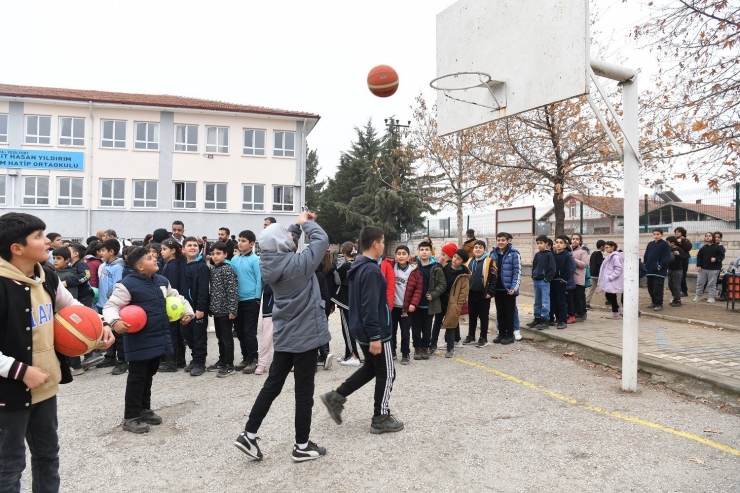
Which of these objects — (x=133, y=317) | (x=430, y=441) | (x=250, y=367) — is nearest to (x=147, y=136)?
(x=250, y=367)

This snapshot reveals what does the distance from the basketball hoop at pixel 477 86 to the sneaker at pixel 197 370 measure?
17.4ft

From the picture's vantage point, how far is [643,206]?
1709 centimetres

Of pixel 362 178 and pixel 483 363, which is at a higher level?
pixel 362 178

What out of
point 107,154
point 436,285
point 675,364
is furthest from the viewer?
point 107,154

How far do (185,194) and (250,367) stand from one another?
87.4ft

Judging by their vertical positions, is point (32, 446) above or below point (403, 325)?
below

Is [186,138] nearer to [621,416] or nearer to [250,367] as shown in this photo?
[250,367]

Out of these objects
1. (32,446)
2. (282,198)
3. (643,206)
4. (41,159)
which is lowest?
(32,446)

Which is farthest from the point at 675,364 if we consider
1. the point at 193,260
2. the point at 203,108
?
the point at 203,108

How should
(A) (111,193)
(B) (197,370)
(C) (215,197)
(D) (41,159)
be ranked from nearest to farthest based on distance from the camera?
(B) (197,370) → (D) (41,159) → (A) (111,193) → (C) (215,197)

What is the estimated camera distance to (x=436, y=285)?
765cm

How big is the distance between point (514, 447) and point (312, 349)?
1.87 meters

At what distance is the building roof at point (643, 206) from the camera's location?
14.1 m

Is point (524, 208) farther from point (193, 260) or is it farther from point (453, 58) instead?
point (193, 260)
